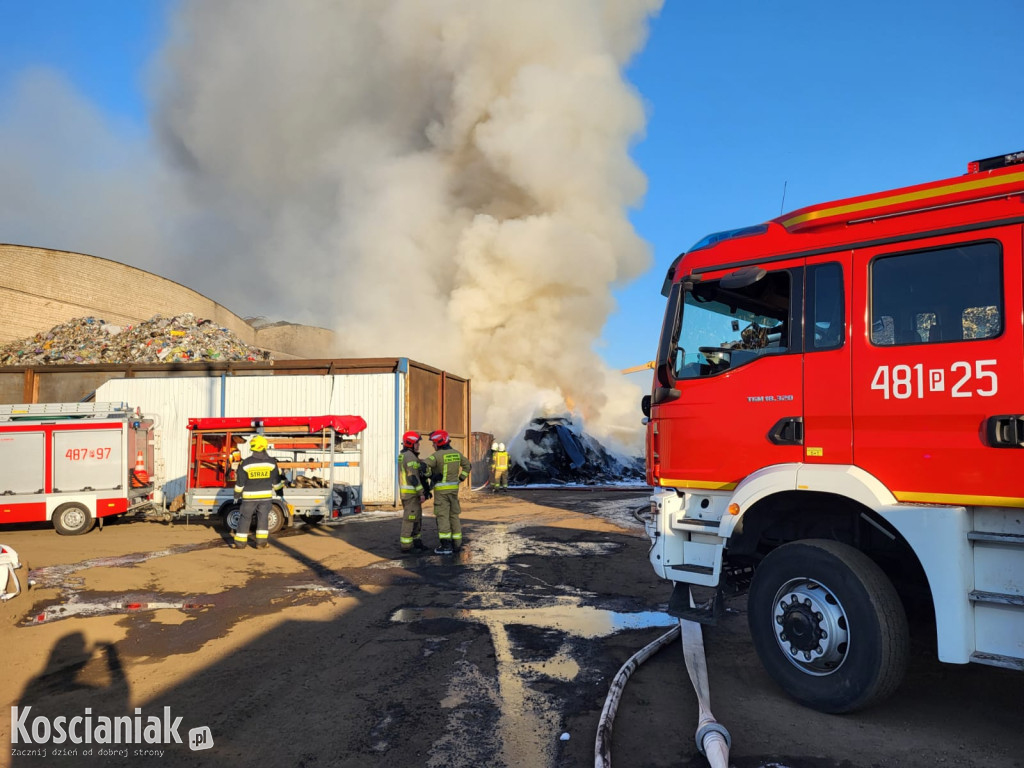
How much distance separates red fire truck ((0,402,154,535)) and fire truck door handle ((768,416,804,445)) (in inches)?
443

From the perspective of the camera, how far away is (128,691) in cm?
394

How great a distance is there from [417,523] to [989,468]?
6.55 m

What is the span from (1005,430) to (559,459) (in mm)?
18599

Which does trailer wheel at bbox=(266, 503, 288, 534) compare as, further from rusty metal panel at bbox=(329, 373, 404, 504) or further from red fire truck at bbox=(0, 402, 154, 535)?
rusty metal panel at bbox=(329, 373, 404, 504)

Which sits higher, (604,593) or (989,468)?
(989,468)

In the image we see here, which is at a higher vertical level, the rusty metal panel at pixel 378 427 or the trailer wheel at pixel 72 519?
the rusty metal panel at pixel 378 427

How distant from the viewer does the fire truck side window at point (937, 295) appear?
129 inches

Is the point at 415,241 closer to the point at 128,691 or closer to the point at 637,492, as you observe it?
the point at 637,492

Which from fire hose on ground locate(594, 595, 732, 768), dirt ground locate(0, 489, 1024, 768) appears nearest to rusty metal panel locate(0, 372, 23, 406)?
dirt ground locate(0, 489, 1024, 768)

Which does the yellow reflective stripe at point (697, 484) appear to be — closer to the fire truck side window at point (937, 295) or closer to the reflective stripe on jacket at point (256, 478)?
the fire truck side window at point (937, 295)

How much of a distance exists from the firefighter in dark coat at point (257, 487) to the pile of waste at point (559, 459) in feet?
41.4

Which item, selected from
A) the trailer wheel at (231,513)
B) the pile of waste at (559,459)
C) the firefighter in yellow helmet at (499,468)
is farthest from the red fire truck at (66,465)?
the pile of waste at (559,459)

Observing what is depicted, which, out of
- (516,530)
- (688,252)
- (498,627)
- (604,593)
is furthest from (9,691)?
(516,530)

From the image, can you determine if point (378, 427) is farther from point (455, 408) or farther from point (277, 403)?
point (455, 408)
